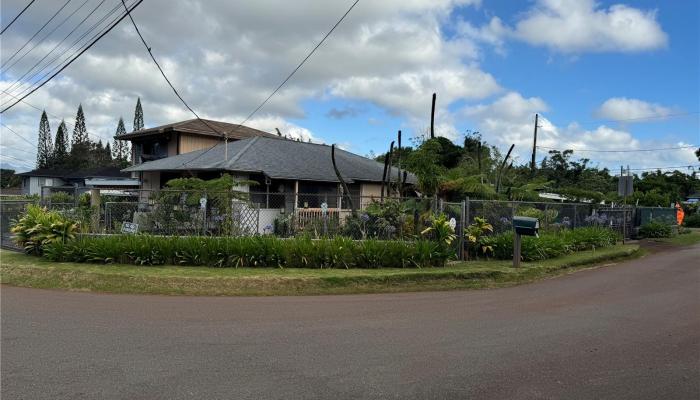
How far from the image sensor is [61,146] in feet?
239

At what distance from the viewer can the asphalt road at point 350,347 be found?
4770 mm

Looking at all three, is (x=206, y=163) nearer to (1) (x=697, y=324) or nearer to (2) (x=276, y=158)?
(2) (x=276, y=158)

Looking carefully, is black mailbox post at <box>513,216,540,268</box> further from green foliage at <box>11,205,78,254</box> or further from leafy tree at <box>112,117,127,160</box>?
leafy tree at <box>112,117,127,160</box>

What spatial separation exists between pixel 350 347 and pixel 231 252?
232 inches

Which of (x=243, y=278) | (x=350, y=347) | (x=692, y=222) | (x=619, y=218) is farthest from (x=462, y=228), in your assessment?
(x=692, y=222)

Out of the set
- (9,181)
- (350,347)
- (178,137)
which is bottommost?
(350,347)

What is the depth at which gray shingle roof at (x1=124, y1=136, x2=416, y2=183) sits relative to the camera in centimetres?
2094

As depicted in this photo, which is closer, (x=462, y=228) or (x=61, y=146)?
(x=462, y=228)

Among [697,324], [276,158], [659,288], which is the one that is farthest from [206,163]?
[697,324]

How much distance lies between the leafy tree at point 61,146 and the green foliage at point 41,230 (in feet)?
218

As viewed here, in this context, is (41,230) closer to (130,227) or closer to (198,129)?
(130,227)

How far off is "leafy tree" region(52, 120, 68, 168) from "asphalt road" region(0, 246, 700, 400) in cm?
7057

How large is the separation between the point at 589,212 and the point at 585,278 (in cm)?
801

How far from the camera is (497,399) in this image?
14.9 ft
